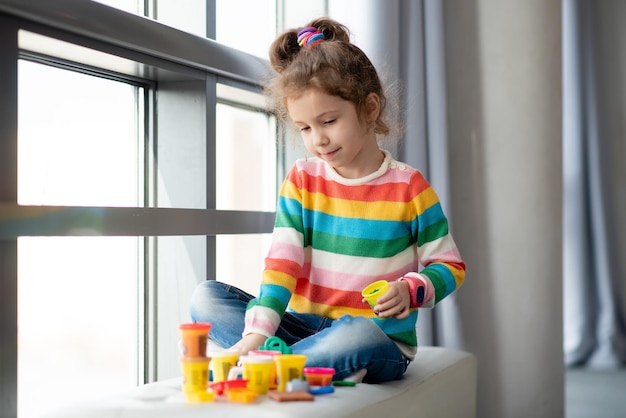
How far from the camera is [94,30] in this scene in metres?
1.17

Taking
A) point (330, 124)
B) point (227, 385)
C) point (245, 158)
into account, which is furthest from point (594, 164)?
point (227, 385)

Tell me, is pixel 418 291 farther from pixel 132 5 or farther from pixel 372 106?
pixel 132 5

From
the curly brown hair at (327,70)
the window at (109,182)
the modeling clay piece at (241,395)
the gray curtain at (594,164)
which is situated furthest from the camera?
the gray curtain at (594,164)

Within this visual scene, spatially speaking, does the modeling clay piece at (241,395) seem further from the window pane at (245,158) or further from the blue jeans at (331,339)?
the window pane at (245,158)

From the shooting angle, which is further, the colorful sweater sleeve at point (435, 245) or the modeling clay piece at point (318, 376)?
the colorful sweater sleeve at point (435, 245)

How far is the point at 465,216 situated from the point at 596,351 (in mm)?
1397

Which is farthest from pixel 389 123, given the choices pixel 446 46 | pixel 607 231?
pixel 607 231

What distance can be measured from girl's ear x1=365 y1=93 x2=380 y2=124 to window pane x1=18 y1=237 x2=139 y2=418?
553mm

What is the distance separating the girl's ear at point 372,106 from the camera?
4.28 ft

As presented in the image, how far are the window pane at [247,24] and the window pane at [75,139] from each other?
317 mm

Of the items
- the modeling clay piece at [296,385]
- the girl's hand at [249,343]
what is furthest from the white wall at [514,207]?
the modeling clay piece at [296,385]

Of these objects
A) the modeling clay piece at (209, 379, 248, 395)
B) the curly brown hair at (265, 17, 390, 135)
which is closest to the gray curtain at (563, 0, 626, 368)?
the curly brown hair at (265, 17, 390, 135)

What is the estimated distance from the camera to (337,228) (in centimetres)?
132

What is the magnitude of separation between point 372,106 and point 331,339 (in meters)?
0.43
